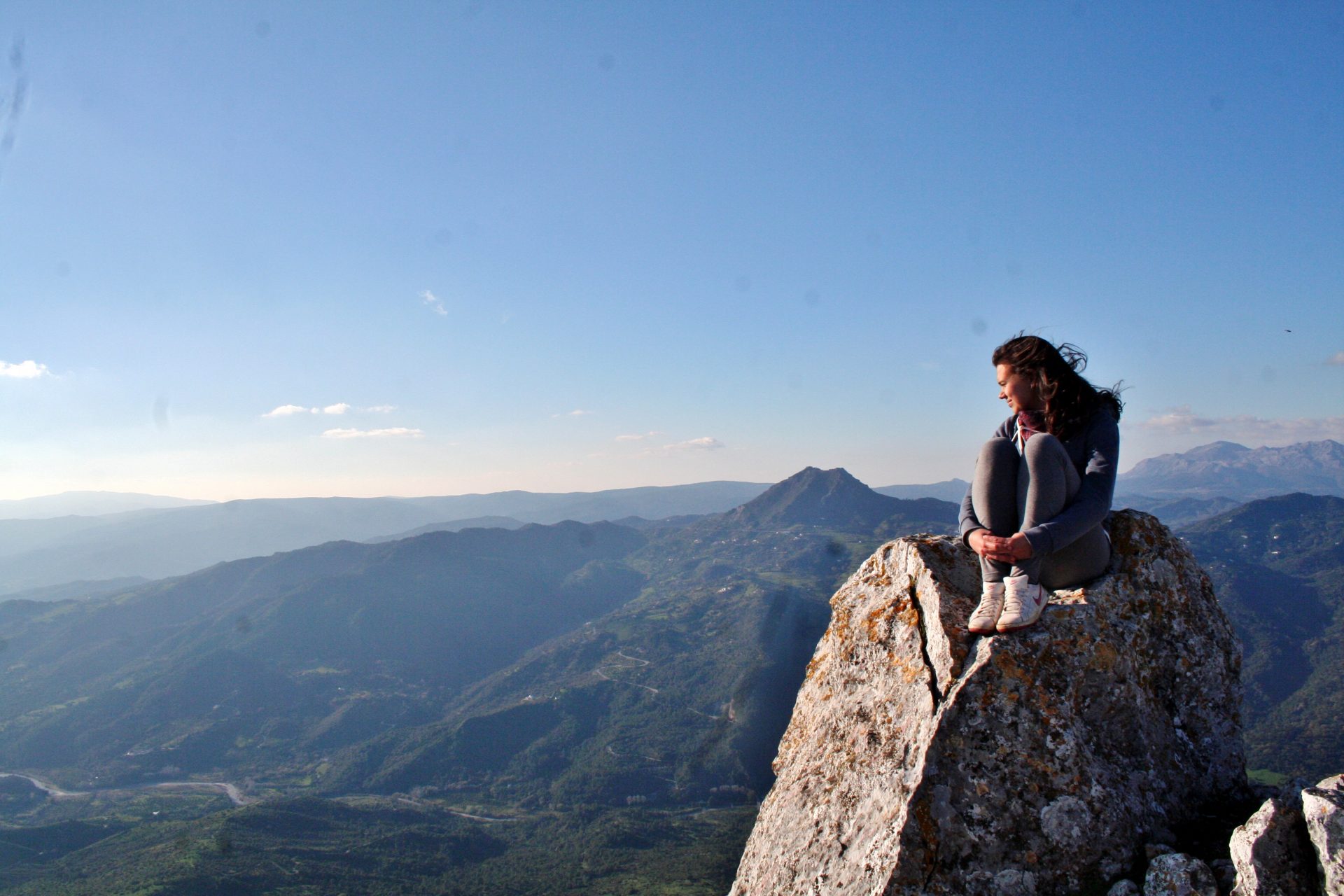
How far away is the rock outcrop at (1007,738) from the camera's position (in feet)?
19.8

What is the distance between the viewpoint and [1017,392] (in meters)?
7.89

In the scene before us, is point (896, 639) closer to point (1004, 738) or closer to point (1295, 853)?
point (1004, 738)

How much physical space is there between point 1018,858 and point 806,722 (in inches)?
133

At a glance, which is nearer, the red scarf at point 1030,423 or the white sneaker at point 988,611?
the white sneaker at point 988,611

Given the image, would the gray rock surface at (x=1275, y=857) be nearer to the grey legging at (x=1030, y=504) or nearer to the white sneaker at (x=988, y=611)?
the white sneaker at (x=988, y=611)

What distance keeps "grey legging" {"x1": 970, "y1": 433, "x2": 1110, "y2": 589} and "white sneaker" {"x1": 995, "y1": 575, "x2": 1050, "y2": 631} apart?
8.5 inches

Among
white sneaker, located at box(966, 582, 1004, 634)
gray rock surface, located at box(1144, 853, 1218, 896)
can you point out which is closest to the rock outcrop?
white sneaker, located at box(966, 582, 1004, 634)

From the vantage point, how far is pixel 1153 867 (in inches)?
221

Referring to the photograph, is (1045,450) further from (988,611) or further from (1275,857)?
(1275,857)

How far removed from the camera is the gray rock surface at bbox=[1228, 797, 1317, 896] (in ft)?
16.0

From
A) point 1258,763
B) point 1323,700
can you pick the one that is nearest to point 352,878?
point 1258,763

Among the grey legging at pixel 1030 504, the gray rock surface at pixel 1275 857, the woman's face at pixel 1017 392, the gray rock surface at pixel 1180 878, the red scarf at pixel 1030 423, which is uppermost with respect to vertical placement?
the woman's face at pixel 1017 392

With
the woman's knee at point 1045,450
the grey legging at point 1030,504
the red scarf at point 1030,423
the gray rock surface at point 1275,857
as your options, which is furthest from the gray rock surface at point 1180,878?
the red scarf at point 1030,423

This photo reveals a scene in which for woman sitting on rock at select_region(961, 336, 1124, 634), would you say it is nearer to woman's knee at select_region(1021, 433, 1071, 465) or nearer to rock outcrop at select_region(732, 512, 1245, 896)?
woman's knee at select_region(1021, 433, 1071, 465)
